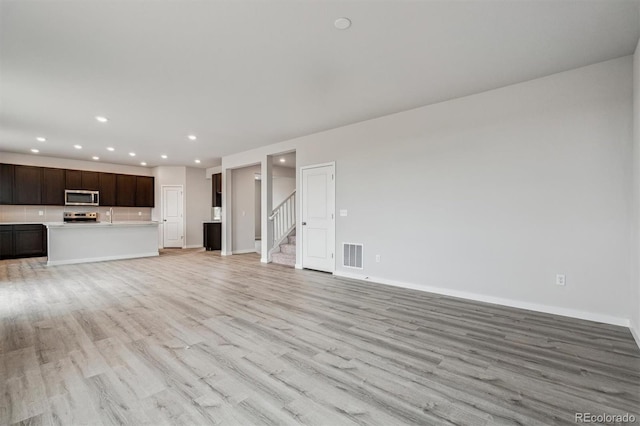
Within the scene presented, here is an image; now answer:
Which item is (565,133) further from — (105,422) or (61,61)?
(61,61)

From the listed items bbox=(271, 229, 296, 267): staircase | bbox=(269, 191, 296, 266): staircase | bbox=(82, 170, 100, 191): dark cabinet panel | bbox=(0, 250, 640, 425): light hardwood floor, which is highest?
A: bbox=(82, 170, 100, 191): dark cabinet panel

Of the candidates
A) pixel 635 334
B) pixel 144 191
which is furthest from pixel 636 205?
pixel 144 191

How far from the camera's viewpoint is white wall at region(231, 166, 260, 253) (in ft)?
28.6

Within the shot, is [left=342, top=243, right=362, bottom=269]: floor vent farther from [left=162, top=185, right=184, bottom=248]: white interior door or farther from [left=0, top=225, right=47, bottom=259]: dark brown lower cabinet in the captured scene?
[left=0, top=225, right=47, bottom=259]: dark brown lower cabinet

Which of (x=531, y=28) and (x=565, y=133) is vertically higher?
(x=531, y=28)

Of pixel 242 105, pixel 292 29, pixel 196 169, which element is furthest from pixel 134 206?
pixel 292 29

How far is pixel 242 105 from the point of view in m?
4.47

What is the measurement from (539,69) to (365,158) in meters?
2.62

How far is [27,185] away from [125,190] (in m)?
2.33

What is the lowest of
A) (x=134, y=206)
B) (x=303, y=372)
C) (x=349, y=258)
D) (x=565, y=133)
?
(x=303, y=372)

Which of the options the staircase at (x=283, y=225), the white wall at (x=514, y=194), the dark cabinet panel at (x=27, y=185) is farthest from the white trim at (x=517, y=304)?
the dark cabinet panel at (x=27, y=185)

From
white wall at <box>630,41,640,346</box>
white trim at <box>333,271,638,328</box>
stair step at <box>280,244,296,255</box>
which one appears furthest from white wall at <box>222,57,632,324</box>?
stair step at <box>280,244,296,255</box>

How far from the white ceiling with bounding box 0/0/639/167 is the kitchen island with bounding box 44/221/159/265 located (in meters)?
2.81
